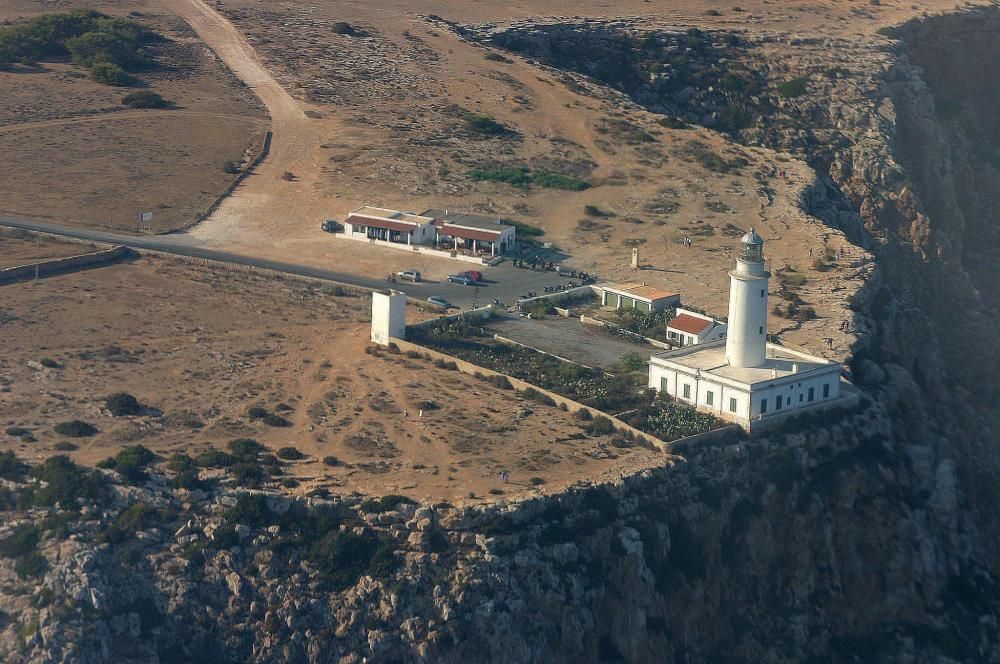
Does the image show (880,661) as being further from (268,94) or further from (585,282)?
(268,94)

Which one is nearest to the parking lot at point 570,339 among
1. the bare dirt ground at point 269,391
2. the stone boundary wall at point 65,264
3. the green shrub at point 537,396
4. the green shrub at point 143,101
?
the green shrub at point 537,396

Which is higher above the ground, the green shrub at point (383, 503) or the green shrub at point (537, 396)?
the green shrub at point (537, 396)

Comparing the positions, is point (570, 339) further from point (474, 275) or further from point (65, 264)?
point (65, 264)

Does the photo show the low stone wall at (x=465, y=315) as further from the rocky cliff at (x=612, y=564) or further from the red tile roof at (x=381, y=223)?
the rocky cliff at (x=612, y=564)

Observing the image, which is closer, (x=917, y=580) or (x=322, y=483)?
(x=322, y=483)

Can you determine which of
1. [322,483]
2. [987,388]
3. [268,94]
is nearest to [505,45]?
[268,94]

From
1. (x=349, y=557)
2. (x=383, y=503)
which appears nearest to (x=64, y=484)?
(x=349, y=557)

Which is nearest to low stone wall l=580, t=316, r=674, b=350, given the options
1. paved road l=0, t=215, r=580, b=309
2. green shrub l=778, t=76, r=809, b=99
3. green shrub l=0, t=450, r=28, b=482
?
Result: paved road l=0, t=215, r=580, b=309
